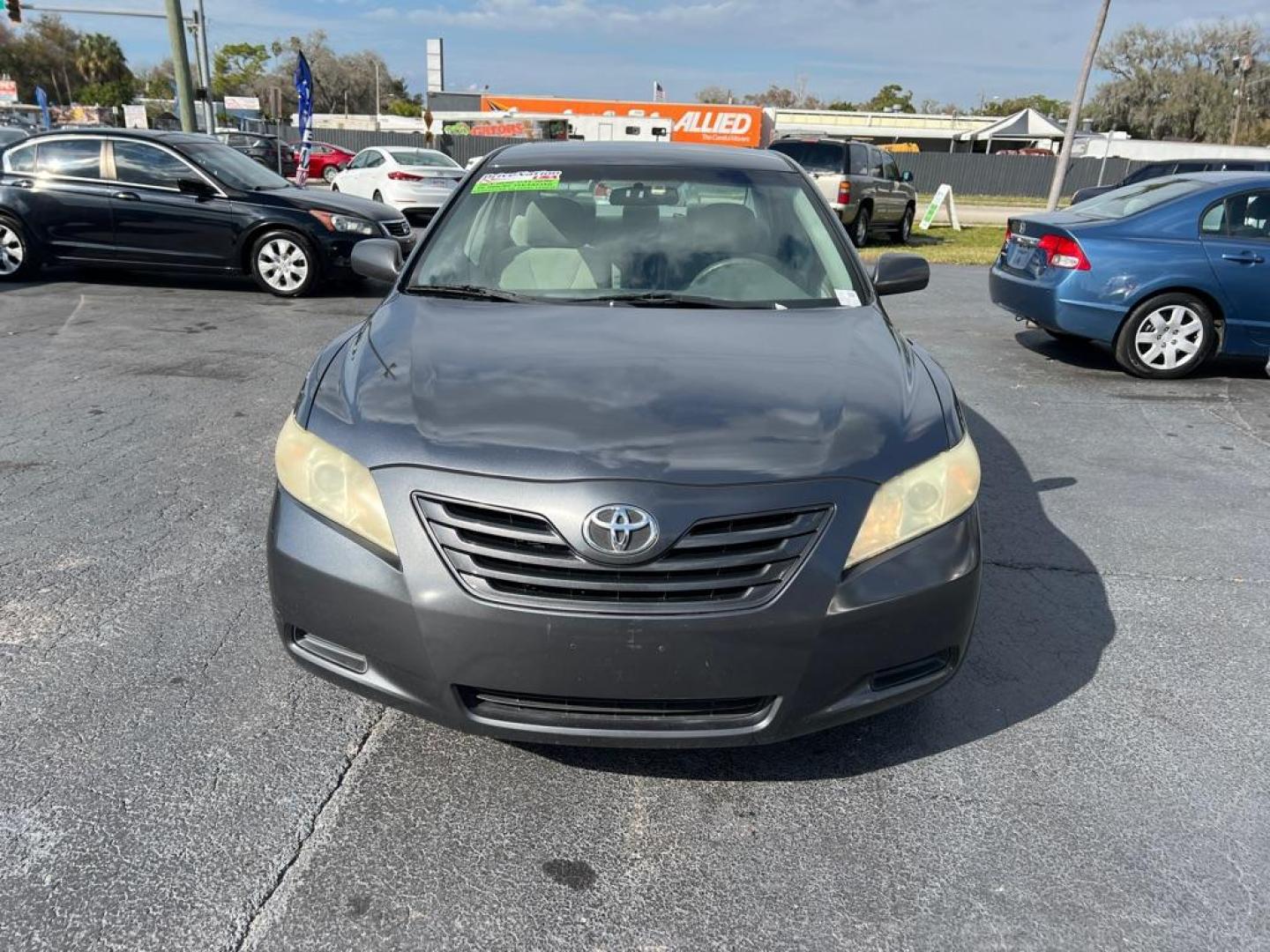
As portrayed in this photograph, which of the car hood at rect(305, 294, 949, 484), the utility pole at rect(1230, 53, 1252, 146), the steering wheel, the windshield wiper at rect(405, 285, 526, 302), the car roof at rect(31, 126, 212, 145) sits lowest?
the car hood at rect(305, 294, 949, 484)

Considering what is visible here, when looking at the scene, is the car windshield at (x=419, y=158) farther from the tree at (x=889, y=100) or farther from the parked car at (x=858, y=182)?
the tree at (x=889, y=100)

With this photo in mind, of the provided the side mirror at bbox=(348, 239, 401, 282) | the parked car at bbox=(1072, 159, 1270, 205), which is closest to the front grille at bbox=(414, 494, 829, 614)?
the side mirror at bbox=(348, 239, 401, 282)

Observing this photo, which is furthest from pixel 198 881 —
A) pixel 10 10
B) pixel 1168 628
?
pixel 10 10

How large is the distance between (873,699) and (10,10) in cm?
3071

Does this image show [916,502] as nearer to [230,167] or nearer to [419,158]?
[230,167]

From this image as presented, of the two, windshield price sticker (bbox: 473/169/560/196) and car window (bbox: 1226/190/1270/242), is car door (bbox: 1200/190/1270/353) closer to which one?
car window (bbox: 1226/190/1270/242)

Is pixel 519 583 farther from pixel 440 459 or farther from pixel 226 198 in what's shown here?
pixel 226 198

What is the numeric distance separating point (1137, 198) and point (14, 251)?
10.9 metres

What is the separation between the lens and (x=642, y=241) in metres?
3.64

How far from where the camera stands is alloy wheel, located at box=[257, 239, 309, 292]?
32.0ft

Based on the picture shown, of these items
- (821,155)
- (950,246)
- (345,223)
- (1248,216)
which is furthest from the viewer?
(950,246)

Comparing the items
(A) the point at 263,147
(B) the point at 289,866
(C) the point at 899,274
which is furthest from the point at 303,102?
(B) the point at 289,866

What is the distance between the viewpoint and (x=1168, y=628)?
3471mm

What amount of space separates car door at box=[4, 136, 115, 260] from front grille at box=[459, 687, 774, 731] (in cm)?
948
